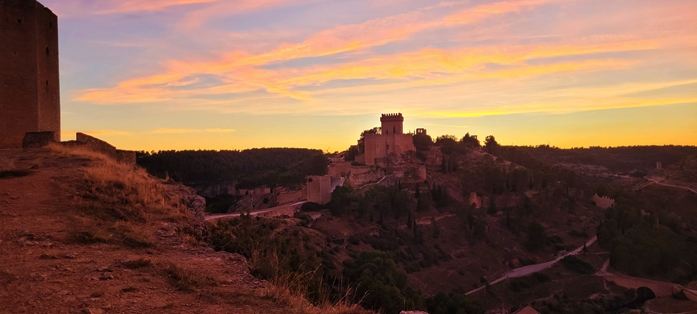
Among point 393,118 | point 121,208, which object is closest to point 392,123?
point 393,118

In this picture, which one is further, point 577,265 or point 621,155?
point 621,155

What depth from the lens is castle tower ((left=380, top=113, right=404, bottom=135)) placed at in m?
52.7

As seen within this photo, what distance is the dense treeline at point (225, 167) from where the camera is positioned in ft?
153

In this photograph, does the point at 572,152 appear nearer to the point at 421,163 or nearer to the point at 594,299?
the point at 421,163

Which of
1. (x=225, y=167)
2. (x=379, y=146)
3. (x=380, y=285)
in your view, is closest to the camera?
(x=380, y=285)

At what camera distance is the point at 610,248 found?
37.2 meters

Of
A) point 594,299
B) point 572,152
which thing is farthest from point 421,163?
point 572,152

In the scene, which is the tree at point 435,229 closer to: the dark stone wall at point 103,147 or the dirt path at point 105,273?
the dark stone wall at point 103,147

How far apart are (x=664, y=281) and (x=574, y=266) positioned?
5363mm

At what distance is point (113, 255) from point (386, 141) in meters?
47.2

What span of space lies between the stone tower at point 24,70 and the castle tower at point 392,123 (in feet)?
134

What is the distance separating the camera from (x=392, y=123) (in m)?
53.0

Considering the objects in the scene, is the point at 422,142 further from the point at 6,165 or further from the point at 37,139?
the point at 6,165

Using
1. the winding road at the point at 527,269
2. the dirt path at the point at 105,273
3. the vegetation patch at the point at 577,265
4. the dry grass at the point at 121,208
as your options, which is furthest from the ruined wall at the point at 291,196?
the dirt path at the point at 105,273
